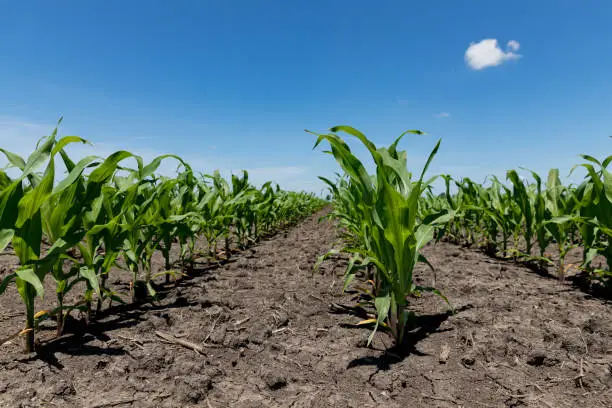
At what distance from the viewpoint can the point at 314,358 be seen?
A: 167cm

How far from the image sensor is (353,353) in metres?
1.69

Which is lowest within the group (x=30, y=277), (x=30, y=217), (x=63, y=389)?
(x=63, y=389)

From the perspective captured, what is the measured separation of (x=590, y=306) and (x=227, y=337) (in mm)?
2111

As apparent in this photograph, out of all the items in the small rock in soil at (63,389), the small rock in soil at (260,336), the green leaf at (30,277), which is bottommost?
the small rock in soil at (63,389)

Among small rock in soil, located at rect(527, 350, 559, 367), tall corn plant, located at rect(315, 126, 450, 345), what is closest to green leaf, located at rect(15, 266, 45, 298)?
tall corn plant, located at rect(315, 126, 450, 345)

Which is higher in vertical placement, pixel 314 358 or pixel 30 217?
pixel 30 217

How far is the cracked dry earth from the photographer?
137 centimetres

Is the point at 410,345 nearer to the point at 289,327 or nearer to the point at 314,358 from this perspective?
the point at 314,358

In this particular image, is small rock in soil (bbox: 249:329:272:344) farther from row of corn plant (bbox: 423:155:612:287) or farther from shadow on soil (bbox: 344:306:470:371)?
row of corn plant (bbox: 423:155:612:287)

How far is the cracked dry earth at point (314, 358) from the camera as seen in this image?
1372mm

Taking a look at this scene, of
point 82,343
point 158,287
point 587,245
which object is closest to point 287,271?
point 158,287

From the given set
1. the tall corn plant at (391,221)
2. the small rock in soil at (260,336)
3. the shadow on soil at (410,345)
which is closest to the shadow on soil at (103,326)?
the small rock in soil at (260,336)

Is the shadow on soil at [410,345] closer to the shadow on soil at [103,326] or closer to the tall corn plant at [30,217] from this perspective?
the shadow on soil at [103,326]

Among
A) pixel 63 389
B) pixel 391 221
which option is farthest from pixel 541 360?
pixel 63 389
